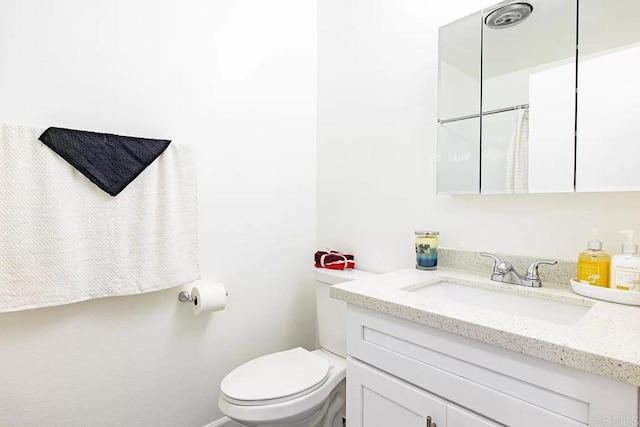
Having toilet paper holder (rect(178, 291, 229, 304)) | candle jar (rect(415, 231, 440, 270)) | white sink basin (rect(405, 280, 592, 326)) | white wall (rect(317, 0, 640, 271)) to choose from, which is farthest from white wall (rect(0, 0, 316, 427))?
white sink basin (rect(405, 280, 592, 326))

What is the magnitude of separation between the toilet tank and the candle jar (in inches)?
13.3

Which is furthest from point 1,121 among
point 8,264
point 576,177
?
point 576,177

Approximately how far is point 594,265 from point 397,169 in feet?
2.70

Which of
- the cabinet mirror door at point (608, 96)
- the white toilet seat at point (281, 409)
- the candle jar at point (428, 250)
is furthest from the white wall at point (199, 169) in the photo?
the cabinet mirror door at point (608, 96)

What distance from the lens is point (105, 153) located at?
1.25 meters

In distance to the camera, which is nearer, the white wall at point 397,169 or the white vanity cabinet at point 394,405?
the white vanity cabinet at point 394,405

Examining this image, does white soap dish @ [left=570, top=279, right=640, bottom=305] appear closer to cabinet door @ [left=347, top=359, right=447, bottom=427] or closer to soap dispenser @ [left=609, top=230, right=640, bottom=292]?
soap dispenser @ [left=609, top=230, right=640, bottom=292]

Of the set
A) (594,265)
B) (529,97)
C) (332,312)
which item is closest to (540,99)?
(529,97)

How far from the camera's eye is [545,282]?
3.79 ft

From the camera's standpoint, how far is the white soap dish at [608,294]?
0.91 metres

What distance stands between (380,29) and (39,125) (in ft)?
4.86

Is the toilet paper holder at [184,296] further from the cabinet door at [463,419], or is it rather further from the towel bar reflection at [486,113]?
the towel bar reflection at [486,113]

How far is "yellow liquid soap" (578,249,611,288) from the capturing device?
0.98 meters

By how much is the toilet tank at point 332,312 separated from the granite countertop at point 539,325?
1.42ft
